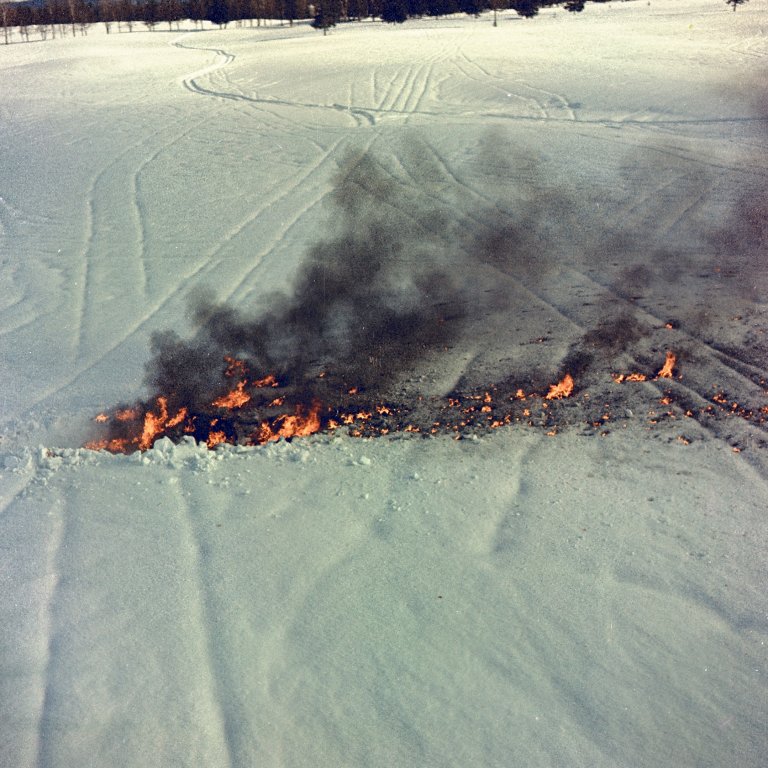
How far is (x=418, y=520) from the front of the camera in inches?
162

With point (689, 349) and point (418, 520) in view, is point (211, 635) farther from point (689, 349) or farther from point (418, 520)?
point (689, 349)

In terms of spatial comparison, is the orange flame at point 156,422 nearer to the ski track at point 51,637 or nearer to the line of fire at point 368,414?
the line of fire at point 368,414

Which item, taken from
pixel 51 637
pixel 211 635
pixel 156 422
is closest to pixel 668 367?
pixel 156 422

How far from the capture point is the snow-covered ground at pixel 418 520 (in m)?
3.10

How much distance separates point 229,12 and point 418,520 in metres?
47.0

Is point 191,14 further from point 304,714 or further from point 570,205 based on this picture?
point 304,714

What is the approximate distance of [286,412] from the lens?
5273 mm

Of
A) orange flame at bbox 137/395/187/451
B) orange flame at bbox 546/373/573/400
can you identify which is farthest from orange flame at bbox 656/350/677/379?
orange flame at bbox 137/395/187/451

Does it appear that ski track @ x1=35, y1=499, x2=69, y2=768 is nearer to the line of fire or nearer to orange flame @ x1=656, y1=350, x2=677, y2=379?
the line of fire

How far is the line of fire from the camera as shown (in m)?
5.02

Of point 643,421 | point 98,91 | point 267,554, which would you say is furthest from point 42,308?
point 98,91

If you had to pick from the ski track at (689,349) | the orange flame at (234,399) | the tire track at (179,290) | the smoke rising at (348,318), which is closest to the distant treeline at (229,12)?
the tire track at (179,290)

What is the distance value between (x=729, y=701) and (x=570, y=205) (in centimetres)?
734

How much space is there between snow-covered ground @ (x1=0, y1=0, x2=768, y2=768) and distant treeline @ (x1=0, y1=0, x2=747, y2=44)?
2811cm
